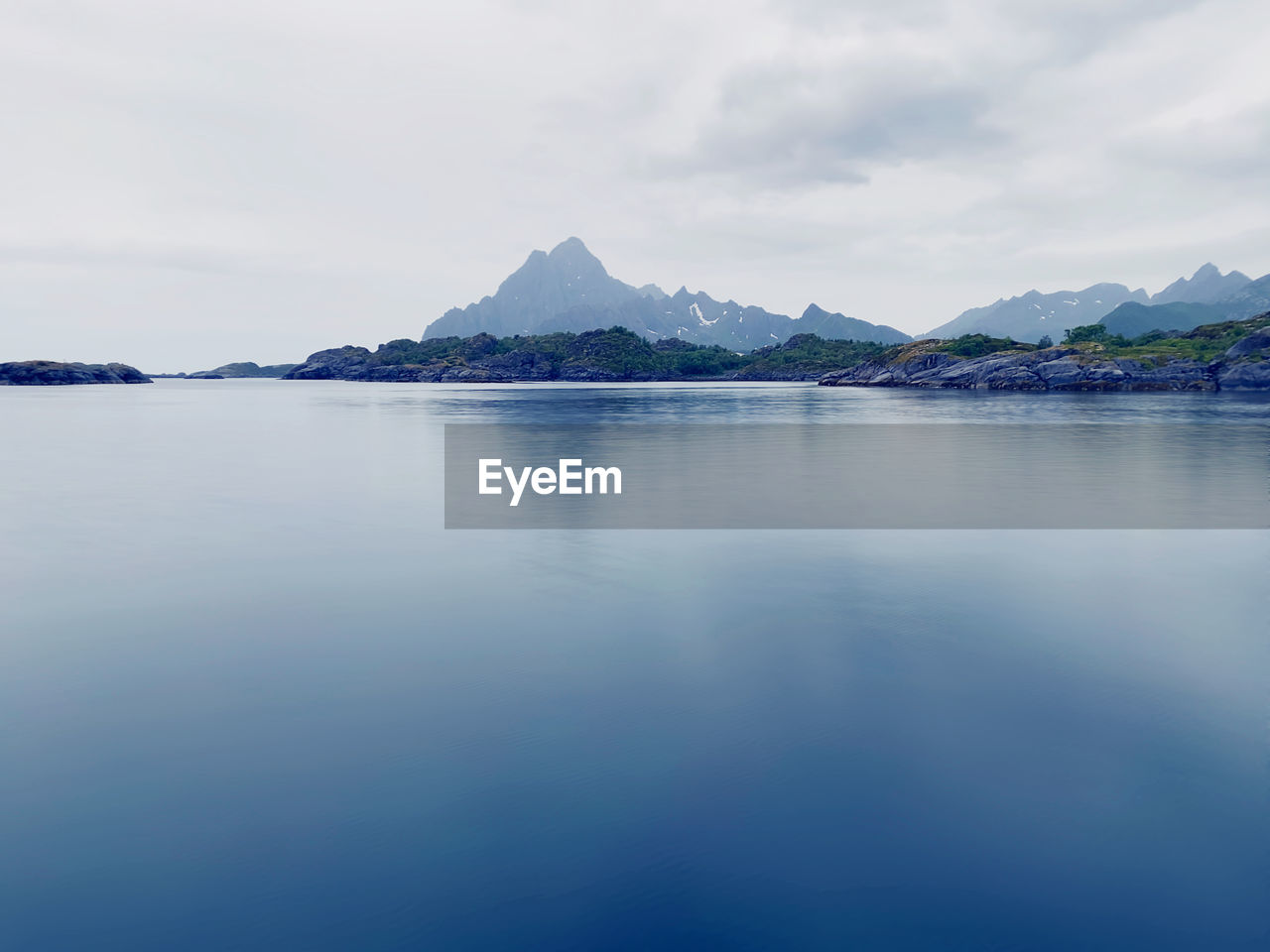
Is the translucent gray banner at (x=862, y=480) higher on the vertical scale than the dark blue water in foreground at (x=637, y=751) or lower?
higher

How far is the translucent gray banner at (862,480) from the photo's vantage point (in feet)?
119

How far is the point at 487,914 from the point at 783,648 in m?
11.1

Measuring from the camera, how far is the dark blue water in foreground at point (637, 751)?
9.92 metres

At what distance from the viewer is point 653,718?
1519 cm

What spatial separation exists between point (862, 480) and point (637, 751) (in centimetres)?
3853

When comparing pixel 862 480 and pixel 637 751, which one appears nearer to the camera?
pixel 637 751

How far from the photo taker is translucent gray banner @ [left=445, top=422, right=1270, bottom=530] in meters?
36.4

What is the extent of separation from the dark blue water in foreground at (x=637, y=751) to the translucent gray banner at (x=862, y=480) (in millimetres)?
7734

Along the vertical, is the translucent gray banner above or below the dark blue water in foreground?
above

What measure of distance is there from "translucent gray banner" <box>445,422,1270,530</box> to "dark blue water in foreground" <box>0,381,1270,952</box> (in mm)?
7734

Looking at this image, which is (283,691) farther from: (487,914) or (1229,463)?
(1229,463)

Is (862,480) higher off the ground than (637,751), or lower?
higher

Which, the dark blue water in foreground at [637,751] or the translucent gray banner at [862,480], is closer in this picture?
the dark blue water in foreground at [637,751]

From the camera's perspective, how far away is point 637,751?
45.5 feet
